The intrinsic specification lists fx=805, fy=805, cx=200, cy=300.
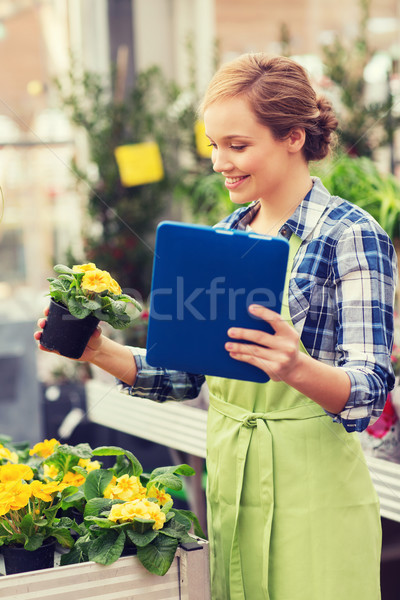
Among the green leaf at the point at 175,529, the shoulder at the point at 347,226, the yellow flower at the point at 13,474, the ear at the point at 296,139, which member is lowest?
the green leaf at the point at 175,529

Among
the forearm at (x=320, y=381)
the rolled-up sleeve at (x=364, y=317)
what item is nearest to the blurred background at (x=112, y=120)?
the rolled-up sleeve at (x=364, y=317)

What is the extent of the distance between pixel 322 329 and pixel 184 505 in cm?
185

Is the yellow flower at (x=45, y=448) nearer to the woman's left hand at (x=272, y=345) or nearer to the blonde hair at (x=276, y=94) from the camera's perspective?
the woman's left hand at (x=272, y=345)

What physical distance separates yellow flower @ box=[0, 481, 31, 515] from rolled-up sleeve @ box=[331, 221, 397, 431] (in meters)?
0.48

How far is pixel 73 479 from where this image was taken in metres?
1.38

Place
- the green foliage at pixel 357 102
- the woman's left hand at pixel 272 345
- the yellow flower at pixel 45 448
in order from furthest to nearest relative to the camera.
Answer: the green foliage at pixel 357 102 < the yellow flower at pixel 45 448 < the woman's left hand at pixel 272 345

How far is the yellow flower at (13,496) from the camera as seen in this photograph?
46.9 inches

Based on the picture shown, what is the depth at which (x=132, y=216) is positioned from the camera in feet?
12.3

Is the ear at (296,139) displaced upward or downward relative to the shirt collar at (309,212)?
upward

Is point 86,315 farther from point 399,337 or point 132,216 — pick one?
point 132,216

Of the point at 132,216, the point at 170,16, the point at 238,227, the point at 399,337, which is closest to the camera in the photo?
the point at 238,227

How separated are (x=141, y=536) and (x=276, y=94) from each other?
0.70 m

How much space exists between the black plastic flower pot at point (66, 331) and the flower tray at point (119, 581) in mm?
350

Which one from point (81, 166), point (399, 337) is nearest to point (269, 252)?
point (399, 337)
